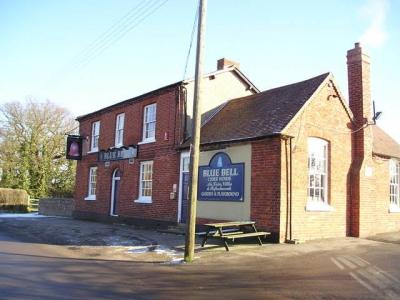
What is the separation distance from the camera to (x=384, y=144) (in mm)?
19750

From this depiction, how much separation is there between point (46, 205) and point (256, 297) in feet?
83.9

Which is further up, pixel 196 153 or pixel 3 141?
pixel 3 141

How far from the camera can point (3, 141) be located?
40.4 meters

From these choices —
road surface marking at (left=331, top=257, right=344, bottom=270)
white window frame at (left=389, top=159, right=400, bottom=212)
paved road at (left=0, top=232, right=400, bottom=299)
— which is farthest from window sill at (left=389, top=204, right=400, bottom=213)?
road surface marking at (left=331, top=257, right=344, bottom=270)

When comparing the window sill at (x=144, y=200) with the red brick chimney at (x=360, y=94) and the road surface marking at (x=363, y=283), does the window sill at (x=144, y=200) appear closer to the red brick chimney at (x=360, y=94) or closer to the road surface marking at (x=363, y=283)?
the red brick chimney at (x=360, y=94)

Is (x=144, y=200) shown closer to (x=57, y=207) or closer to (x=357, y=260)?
(x=57, y=207)

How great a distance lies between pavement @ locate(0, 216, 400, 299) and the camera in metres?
7.52

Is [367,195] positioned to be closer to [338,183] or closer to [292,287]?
[338,183]

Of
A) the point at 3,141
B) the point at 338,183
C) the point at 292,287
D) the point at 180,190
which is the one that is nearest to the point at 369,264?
the point at 292,287

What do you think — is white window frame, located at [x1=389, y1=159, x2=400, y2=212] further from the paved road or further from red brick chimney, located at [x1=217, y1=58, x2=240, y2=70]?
red brick chimney, located at [x1=217, y1=58, x2=240, y2=70]

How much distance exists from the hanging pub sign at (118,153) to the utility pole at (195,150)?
10.4 metres

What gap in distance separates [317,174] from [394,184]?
572 cm

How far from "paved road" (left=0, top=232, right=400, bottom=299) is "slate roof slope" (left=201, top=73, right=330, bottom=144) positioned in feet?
14.3

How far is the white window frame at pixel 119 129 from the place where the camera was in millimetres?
22875
